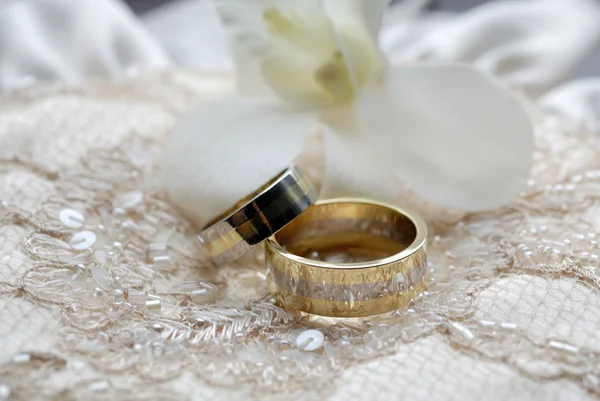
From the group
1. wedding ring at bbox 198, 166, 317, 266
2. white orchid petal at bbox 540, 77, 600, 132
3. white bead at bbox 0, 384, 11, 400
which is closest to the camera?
white bead at bbox 0, 384, 11, 400

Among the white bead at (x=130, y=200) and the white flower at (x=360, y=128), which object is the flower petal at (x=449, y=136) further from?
the white bead at (x=130, y=200)

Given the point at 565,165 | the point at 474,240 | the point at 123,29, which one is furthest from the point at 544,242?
the point at 123,29

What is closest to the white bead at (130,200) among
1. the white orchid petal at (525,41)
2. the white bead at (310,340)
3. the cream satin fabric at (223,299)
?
the cream satin fabric at (223,299)

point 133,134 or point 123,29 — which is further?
point 123,29

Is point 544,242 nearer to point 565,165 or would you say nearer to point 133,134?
point 565,165

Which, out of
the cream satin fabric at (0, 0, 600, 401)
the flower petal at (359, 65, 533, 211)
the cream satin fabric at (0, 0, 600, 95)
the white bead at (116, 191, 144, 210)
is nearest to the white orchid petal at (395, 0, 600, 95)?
the cream satin fabric at (0, 0, 600, 95)

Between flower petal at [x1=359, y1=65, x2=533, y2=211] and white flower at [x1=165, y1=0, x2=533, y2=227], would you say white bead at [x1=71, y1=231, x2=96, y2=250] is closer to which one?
white flower at [x1=165, y1=0, x2=533, y2=227]
